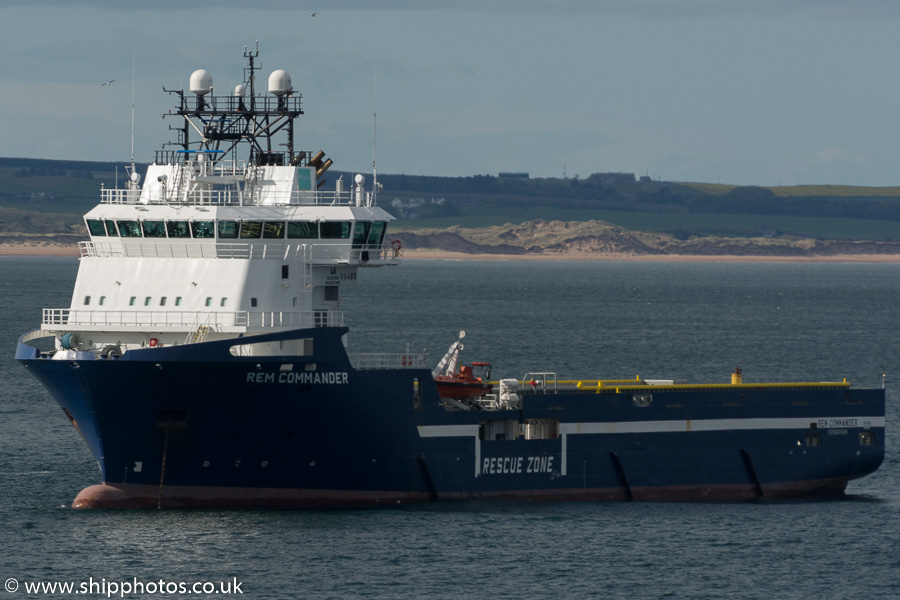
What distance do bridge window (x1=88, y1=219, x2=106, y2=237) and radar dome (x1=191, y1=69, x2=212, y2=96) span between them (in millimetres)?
4669

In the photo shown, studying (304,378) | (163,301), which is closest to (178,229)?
(163,301)

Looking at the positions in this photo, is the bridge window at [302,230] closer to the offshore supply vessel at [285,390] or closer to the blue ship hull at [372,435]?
the offshore supply vessel at [285,390]

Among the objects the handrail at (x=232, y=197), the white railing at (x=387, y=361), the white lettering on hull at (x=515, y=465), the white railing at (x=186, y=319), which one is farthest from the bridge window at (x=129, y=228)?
the white lettering on hull at (x=515, y=465)

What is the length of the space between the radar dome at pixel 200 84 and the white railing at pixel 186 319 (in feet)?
→ 22.6

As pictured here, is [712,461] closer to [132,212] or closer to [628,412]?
[628,412]

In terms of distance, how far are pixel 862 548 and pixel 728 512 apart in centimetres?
493

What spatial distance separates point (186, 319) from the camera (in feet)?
133

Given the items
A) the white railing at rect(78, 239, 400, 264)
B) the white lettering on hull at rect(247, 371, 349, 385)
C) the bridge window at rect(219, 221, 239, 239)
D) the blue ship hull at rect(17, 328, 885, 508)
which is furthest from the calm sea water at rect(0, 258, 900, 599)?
the bridge window at rect(219, 221, 239, 239)

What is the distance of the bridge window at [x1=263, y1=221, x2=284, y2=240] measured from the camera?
137 feet

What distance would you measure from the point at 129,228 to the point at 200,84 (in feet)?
15.7

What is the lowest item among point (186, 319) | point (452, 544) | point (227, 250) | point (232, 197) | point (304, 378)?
point (452, 544)

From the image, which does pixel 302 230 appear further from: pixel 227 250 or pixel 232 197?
pixel 232 197

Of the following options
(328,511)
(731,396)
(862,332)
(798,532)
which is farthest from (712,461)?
(862,332)

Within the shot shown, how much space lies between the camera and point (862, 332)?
351ft
